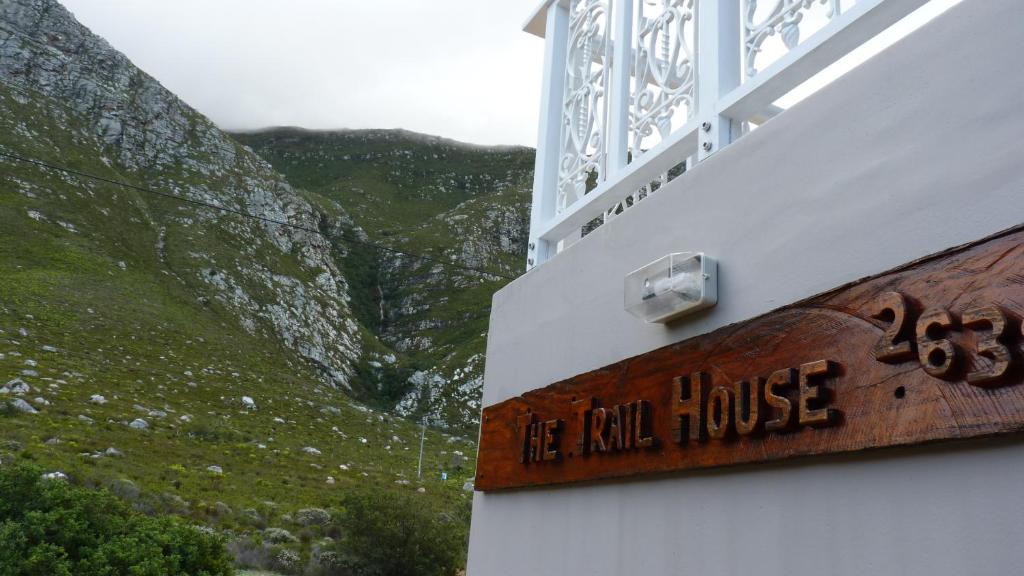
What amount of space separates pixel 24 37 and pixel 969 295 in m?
55.5

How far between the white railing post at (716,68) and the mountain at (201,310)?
14354mm

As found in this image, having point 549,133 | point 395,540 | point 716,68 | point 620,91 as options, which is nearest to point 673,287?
point 716,68

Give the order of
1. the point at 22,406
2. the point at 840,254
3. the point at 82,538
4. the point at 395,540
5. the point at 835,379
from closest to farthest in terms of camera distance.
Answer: the point at 835,379
the point at 840,254
the point at 82,538
the point at 395,540
the point at 22,406

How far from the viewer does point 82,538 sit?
29.4 feet

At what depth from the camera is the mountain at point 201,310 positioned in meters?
20.4

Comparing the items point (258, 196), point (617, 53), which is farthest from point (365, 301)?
point (617, 53)

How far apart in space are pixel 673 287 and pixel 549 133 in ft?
5.67

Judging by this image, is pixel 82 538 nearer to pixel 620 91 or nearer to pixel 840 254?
pixel 620 91

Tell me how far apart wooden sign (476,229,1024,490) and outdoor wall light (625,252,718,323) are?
0.38 feet

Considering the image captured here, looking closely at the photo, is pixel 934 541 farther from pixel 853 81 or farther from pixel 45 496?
pixel 45 496

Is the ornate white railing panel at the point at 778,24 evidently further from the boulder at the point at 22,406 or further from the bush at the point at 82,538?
the boulder at the point at 22,406

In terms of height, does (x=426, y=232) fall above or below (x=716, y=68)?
above

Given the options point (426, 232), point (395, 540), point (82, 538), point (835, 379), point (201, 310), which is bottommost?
point (82, 538)

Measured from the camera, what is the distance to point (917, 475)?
1.63m
